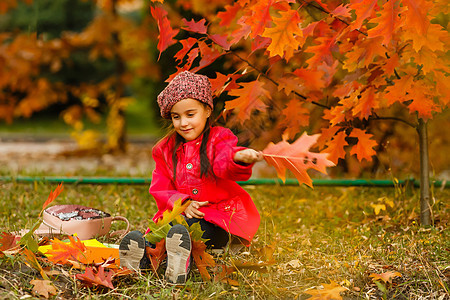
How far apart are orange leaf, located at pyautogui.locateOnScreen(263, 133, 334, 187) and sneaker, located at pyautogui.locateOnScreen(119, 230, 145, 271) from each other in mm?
616

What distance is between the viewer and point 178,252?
6.64ft

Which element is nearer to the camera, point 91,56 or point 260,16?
point 260,16

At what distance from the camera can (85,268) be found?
2.06 metres

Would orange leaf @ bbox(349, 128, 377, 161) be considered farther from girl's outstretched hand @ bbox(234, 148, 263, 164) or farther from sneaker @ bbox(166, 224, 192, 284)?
sneaker @ bbox(166, 224, 192, 284)

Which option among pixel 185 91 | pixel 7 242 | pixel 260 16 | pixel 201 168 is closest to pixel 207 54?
pixel 185 91

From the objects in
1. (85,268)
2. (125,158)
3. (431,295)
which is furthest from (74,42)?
(431,295)

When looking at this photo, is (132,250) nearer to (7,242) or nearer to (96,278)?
(96,278)

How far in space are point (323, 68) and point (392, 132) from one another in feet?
6.67

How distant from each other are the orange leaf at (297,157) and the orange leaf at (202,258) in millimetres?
449

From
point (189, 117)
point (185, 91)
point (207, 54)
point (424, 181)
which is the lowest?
point (424, 181)

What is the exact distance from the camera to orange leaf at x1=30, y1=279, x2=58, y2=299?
1.91 meters

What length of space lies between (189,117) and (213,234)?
0.55 m

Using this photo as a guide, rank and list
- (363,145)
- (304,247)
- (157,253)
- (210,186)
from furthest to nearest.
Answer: (363,145) → (304,247) → (210,186) → (157,253)

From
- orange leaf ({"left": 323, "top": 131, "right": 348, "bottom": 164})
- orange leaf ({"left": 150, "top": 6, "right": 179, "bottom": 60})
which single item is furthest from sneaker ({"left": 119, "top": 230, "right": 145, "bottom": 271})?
orange leaf ({"left": 323, "top": 131, "right": 348, "bottom": 164})
